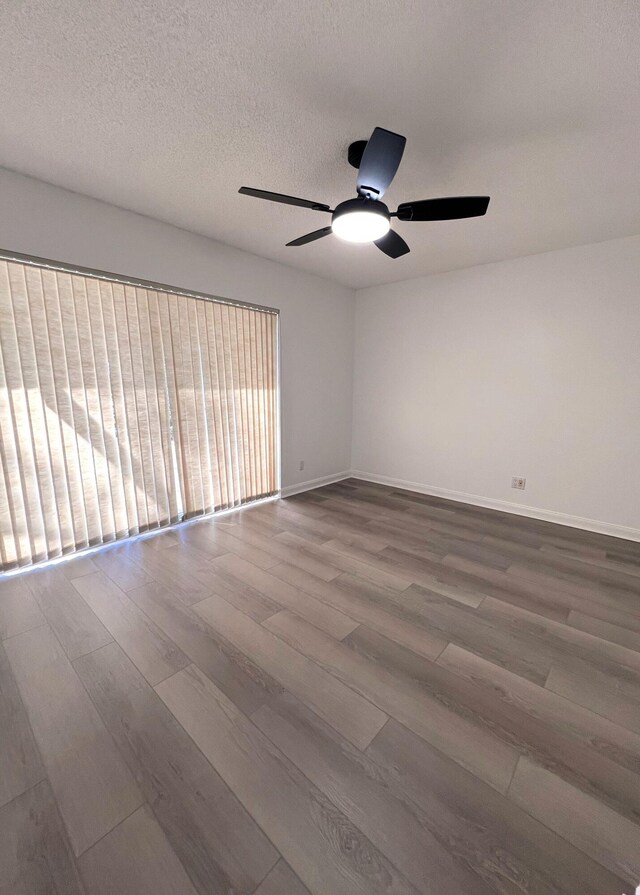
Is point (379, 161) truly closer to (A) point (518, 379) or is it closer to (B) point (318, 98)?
(B) point (318, 98)

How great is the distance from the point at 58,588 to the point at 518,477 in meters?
4.02

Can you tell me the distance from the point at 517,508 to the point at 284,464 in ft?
8.40

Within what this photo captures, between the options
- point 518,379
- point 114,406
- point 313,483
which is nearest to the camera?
point 114,406

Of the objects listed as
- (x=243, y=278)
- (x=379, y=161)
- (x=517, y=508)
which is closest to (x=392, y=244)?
(x=379, y=161)

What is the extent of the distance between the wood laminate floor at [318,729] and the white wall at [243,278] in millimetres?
2121

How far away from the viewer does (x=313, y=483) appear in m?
4.46

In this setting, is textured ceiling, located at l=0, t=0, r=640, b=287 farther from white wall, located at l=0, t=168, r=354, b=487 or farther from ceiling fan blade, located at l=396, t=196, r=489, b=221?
ceiling fan blade, located at l=396, t=196, r=489, b=221

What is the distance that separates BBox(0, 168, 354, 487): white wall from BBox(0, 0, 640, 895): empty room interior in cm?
3

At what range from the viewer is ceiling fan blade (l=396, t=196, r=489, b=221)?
1637mm

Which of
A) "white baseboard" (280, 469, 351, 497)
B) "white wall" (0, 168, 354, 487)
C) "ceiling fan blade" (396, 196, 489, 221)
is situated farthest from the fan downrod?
"white baseboard" (280, 469, 351, 497)

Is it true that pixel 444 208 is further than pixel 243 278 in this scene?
No

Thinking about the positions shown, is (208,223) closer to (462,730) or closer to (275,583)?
(275,583)

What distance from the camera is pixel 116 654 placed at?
1.66 metres

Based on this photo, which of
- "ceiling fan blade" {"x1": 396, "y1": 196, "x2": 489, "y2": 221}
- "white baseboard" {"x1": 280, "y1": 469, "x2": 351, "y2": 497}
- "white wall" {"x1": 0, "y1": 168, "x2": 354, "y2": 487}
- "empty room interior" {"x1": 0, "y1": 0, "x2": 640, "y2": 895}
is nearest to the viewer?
"empty room interior" {"x1": 0, "y1": 0, "x2": 640, "y2": 895}
